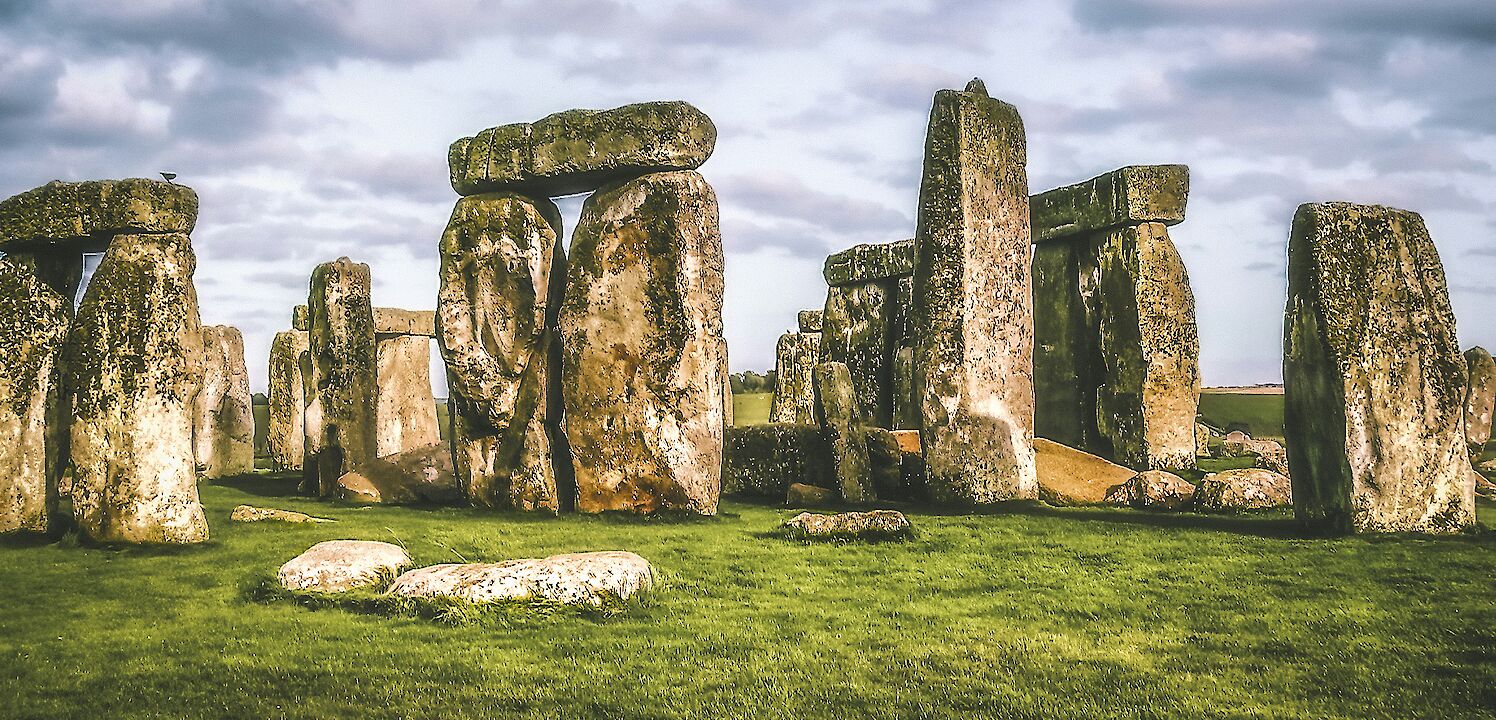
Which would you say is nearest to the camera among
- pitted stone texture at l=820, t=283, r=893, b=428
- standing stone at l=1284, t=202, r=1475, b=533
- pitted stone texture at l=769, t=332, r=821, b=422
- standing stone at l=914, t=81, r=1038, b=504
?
standing stone at l=1284, t=202, r=1475, b=533

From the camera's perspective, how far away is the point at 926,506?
32.4 ft

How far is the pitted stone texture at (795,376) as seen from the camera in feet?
59.9

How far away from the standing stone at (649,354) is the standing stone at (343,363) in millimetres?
3886

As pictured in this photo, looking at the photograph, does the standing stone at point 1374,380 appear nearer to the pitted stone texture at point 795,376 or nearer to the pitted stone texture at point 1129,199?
the pitted stone texture at point 1129,199

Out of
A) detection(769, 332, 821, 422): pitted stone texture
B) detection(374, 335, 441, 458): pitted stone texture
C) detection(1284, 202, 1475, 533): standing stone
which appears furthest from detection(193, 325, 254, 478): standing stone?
detection(1284, 202, 1475, 533): standing stone

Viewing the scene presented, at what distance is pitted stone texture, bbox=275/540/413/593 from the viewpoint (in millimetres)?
5977

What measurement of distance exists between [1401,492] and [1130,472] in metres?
3.78

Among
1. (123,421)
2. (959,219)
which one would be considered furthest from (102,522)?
(959,219)

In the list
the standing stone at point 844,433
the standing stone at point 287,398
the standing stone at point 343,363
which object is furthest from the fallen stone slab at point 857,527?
the standing stone at point 287,398

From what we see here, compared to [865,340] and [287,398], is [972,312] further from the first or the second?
[287,398]

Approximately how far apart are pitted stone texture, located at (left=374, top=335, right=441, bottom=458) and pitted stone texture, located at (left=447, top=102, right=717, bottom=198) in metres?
5.62

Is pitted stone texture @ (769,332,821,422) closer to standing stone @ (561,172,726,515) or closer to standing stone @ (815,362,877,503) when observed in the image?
standing stone @ (815,362,877,503)

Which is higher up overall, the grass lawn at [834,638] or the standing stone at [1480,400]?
the standing stone at [1480,400]

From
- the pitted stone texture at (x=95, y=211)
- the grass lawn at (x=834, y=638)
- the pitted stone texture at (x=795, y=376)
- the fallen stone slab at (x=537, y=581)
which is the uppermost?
the pitted stone texture at (x=95, y=211)
